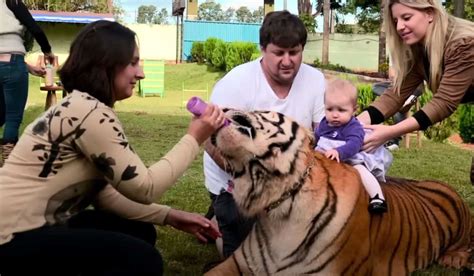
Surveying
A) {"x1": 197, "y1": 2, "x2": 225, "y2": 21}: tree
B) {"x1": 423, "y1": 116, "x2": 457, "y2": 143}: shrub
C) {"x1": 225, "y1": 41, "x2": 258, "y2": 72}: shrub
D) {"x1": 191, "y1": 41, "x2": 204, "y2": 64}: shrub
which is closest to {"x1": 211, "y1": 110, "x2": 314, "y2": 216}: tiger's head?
{"x1": 423, "y1": 116, "x2": 457, "y2": 143}: shrub

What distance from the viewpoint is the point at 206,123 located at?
2734 millimetres

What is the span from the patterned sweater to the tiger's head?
0.35 meters

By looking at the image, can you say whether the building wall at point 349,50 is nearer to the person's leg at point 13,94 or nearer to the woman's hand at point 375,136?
the person's leg at point 13,94

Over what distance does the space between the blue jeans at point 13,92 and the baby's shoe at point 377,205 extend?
3.71 meters

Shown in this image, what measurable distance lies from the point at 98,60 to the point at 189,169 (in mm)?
5108

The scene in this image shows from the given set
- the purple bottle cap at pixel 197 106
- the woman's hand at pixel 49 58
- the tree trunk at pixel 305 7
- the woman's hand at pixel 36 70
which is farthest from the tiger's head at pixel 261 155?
the tree trunk at pixel 305 7

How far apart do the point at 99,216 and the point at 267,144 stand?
905 millimetres

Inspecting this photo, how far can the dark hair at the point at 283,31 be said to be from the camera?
3.54 m

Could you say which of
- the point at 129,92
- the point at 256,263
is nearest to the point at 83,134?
the point at 129,92

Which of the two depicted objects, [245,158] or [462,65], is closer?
[245,158]

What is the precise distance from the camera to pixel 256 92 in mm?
3801

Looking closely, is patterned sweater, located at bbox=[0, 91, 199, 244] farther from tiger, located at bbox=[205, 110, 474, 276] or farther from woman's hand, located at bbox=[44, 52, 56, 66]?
woman's hand, located at bbox=[44, 52, 56, 66]

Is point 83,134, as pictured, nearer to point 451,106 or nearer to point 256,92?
point 256,92

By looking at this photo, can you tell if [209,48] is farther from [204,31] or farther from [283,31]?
[283,31]
